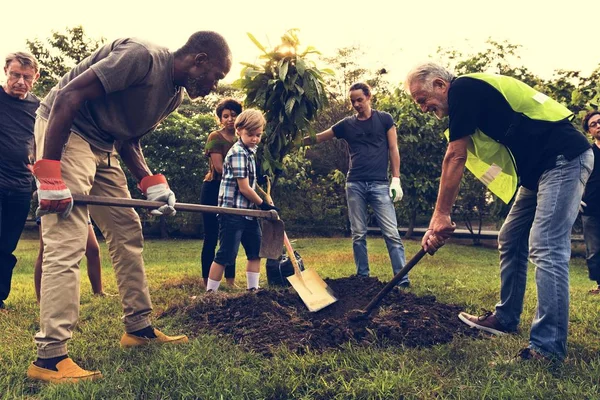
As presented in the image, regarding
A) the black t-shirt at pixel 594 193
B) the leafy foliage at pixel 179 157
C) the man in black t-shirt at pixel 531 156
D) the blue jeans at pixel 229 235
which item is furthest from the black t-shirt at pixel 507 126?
the leafy foliage at pixel 179 157

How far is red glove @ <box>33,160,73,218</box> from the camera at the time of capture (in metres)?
2.70

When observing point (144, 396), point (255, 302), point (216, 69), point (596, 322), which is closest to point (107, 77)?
point (216, 69)

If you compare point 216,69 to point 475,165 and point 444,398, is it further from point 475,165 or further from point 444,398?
point 444,398

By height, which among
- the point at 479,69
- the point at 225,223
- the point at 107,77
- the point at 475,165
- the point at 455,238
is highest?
the point at 479,69

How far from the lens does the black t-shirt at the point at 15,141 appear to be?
475 centimetres

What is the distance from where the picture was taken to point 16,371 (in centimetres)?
286

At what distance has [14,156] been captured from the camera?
189 inches

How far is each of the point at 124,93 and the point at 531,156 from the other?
2578mm

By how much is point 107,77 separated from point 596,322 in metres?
3.95

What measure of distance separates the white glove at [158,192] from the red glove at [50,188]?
0.74 m

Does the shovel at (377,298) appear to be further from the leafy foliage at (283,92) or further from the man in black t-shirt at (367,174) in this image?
the leafy foliage at (283,92)

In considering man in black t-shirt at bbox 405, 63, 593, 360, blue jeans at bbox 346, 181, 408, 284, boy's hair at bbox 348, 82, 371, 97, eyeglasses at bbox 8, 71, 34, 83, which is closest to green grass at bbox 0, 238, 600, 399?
man in black t-shirt at bbox 405, 63, 593, 360

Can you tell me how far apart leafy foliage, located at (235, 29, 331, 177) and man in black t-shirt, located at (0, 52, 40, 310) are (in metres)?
2.21

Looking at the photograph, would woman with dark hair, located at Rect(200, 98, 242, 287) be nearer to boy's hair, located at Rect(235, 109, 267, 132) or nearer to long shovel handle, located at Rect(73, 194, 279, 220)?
boy's hair, located at Rect(235, 109, 267, 132)
